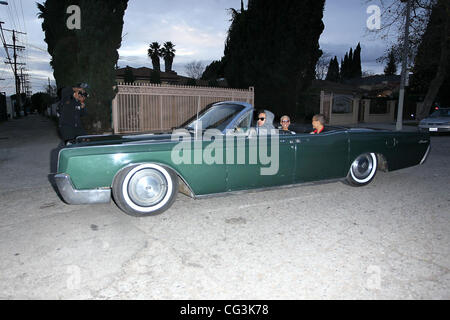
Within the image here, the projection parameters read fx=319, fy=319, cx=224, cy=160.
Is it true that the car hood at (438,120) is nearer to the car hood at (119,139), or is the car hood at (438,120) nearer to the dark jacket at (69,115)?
the car hood at (119,139)

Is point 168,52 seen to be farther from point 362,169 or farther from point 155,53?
point 362,169

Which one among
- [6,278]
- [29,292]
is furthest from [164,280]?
[6,278]

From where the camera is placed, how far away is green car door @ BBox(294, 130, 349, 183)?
4.32 m

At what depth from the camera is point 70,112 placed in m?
5.67

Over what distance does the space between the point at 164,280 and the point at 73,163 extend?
5.64 feet

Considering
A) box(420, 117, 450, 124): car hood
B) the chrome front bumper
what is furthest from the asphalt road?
box(420, 117, 450, 124): car hood

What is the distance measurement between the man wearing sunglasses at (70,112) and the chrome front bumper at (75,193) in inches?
97.0

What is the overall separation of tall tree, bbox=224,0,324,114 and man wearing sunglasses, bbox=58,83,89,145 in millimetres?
13239

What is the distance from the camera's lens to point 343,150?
184 inches

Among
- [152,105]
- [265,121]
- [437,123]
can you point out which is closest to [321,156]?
[265,121]

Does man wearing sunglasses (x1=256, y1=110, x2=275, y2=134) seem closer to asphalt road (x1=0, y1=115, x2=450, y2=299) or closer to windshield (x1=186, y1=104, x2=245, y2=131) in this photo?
windshield (x1=186, y1=104, x2=245, y2=131)

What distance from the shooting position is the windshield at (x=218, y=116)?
426 centimetres

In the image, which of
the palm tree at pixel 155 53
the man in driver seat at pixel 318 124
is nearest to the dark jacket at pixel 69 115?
the man in driver seat at pixel 318 124
